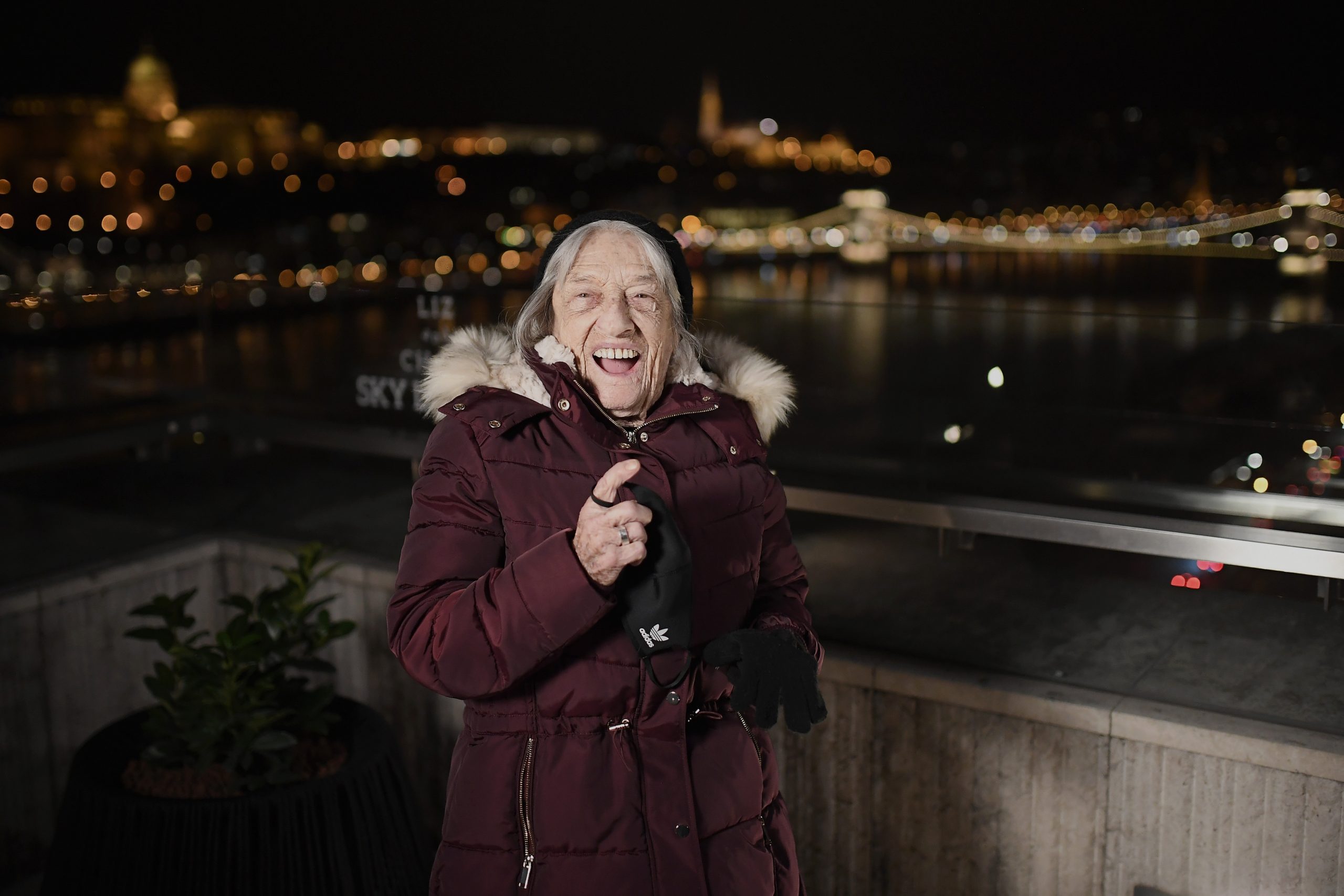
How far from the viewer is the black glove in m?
2.05

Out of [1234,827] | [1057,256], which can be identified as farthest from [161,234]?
[1234,827]

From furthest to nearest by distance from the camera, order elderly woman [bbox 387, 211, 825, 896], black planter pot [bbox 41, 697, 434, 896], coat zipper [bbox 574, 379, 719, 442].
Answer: black planter pot [bbox 41, 697, 434, 896], coat zipper [bbox 574, 379, 719, 442], elderly woman [bbox 387, 211, 825, 896]

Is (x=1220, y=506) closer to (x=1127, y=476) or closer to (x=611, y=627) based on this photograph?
(x=1127, y=476)

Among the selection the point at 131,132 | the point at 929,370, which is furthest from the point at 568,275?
Answer: the point at 131,132

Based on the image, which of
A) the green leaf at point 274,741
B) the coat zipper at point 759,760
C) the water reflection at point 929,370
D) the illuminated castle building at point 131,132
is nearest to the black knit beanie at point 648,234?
the coat zipper at point 759,760

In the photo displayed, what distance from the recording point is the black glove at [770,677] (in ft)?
6.73

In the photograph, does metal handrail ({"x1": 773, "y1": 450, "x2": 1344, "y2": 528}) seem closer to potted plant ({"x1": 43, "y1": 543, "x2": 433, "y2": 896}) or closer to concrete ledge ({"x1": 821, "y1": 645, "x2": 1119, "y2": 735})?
concrete ledge ({"x1": 821, "y1": 645, "x2": 1119, "y2": 735})

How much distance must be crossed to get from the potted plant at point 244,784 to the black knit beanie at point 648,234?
1.53 m

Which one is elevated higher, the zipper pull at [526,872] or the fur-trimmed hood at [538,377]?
the fur-trimmed hood at [538,377]

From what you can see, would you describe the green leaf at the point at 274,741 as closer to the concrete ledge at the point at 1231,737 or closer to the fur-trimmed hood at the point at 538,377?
the fur-trimmed hood at the point at 538,377

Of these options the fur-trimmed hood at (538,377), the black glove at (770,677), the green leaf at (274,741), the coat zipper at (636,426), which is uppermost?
the fur-trimmed hood at (538,377)

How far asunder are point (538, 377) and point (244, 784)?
161 cm

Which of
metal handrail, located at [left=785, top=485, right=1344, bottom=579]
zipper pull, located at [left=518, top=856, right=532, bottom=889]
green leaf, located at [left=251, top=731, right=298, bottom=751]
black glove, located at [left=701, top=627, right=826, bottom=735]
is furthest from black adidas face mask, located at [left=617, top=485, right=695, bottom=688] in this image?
metal handrail, located at [left=785, top=485, right=1344, bottom=579]

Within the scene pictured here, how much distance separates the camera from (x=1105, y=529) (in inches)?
140
